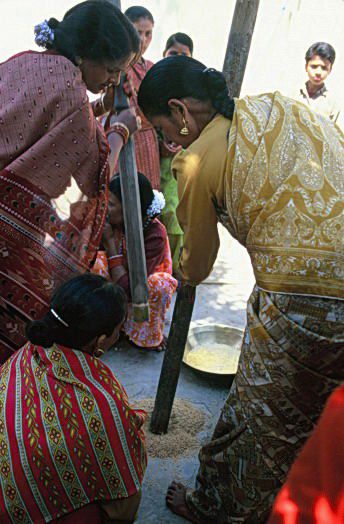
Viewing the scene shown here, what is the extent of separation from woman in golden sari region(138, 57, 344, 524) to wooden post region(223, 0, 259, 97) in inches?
24.1

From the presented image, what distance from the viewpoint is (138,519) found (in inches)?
92.0

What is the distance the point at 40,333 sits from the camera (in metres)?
1.59

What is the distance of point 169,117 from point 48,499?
143 centimetres

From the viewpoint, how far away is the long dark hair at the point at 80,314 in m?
1.64

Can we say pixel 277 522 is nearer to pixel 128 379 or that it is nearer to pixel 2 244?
pixel 2 244

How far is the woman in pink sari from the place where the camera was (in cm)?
185

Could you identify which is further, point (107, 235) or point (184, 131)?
point (107, 235)

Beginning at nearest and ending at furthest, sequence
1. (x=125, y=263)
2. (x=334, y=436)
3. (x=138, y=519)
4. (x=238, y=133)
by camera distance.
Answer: (x=334, y=436), (x=238, y=133), (x=138, y=519), (x=125, y=263)

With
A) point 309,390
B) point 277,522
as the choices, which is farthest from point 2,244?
point 277,522

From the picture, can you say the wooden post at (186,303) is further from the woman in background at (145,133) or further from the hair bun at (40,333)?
the woman in background at (145,133)

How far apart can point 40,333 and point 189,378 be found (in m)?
2.07

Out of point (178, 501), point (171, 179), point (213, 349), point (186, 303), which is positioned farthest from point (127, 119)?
point (171, 179)

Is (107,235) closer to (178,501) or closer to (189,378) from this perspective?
(189,378)

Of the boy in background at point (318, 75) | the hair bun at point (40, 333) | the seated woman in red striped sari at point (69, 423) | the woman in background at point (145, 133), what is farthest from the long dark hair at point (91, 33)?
the boy in background at point (318, 75)
